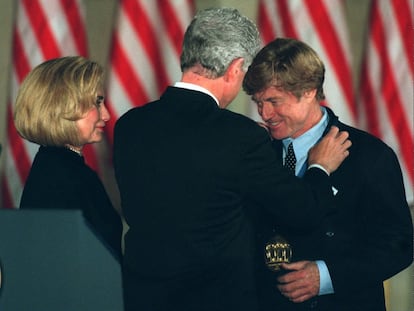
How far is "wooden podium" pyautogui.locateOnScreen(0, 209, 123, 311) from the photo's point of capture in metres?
1.50

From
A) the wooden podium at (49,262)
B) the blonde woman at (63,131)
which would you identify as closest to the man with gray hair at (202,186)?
the blonde woman at (63,131)

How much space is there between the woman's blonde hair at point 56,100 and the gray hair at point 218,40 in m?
0.33

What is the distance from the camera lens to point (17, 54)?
394 cm

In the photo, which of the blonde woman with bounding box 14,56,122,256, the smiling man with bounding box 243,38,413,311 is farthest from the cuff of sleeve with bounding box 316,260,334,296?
the blonde woman with bounding box 14,56,122,256

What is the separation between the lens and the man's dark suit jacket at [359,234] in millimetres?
2754

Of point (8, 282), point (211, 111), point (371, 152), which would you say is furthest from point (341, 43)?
point (8, 282)

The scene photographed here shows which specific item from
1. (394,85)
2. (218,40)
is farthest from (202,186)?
(394,85)

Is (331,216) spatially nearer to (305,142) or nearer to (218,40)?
(305,142)

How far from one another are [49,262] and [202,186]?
954 mm

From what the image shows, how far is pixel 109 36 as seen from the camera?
13.2 ft

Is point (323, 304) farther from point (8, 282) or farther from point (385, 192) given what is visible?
point (8, 282)

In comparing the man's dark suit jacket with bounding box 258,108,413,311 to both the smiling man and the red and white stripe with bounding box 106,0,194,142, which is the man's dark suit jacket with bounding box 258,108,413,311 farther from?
the red and white stripe with bounding box 106,0,194,142

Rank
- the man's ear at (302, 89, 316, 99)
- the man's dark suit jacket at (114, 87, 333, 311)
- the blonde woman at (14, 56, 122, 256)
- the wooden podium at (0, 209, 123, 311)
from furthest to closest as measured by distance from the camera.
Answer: the man's ear at (302, 89, 316, 99) < the blonde woman at (14, 56, 122, 256) < the man's dark suit jacket at (114, 87, 333, 311) < the wooden podium at (0, 209, 123, 311)

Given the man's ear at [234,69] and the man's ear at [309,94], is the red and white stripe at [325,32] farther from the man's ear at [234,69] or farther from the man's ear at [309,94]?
the man's ear at [234,69]
